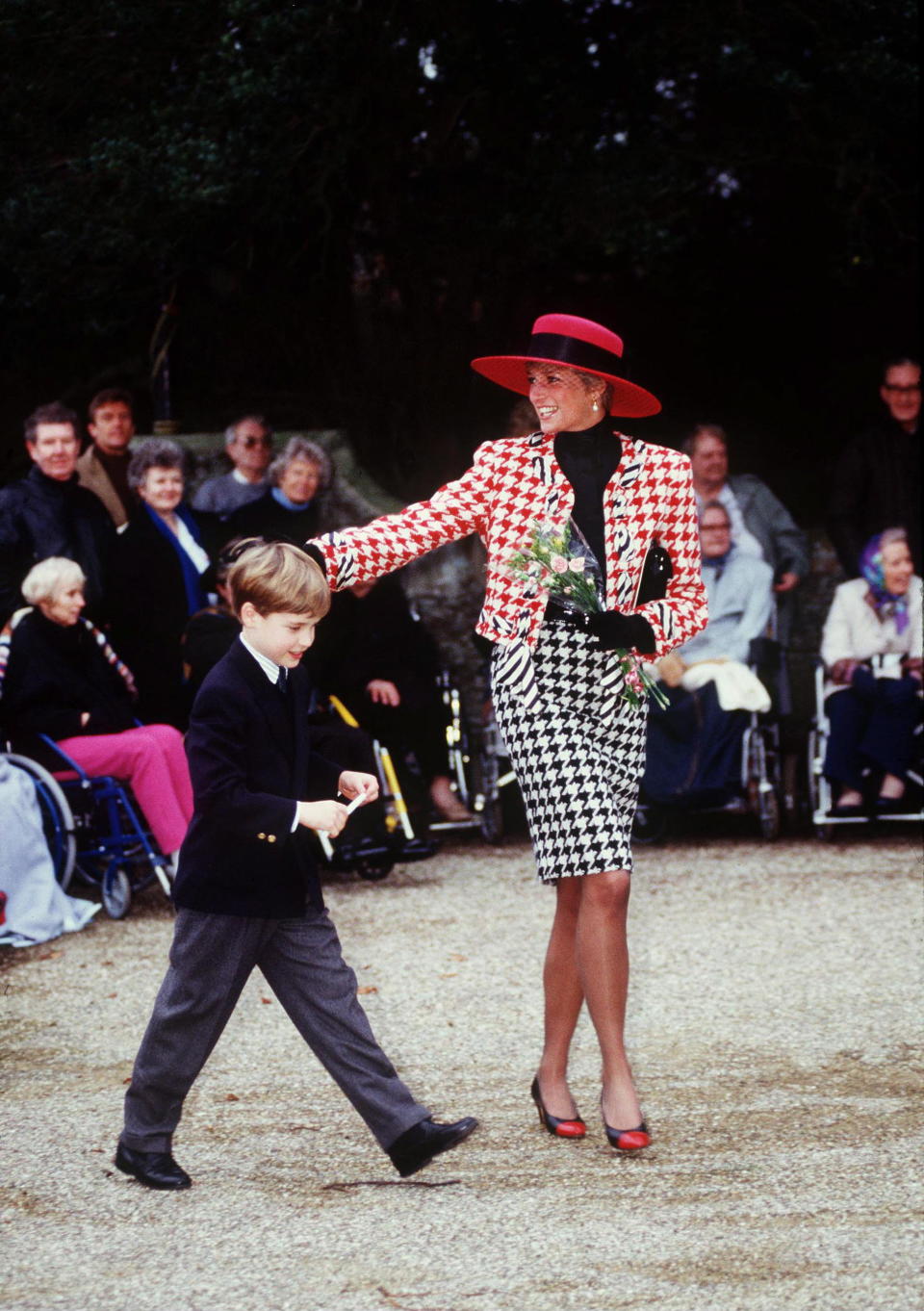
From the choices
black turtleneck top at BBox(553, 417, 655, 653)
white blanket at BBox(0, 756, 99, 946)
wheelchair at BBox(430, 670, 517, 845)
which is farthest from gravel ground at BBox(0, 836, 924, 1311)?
wheelchair at BBox(430, 670, 517, 845)

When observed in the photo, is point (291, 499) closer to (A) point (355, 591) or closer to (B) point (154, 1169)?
(A) point (355, 591)

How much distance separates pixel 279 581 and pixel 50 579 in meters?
3.54

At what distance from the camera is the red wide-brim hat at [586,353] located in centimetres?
423

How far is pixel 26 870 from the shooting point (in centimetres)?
673

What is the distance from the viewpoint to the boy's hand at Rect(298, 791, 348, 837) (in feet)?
12.0

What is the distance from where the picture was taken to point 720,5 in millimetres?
9398

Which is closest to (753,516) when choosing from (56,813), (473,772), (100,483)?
(473,772)

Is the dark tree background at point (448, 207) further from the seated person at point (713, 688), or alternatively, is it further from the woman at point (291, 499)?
the seated person at point (713, 688)

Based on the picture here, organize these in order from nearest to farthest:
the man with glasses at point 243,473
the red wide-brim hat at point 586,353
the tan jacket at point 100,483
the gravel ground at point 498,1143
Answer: the gravel ground at point 498,1143 < the red wide-brim hat at point 586,353 < the tan jacket at point 100,483 < the man with glasses at point 243,473

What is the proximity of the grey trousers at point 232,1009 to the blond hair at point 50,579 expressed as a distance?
11.3 ft

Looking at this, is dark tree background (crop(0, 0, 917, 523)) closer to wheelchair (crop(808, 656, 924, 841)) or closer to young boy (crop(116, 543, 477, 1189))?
wheelchair (crop(808, 656, 924, 841))

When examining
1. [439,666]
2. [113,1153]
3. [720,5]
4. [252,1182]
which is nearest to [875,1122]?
[252,1182]

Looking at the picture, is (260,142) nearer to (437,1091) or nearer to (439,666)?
(439,666)

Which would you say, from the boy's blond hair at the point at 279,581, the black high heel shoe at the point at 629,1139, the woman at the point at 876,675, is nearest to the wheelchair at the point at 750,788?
the woman at the point at 876,675
